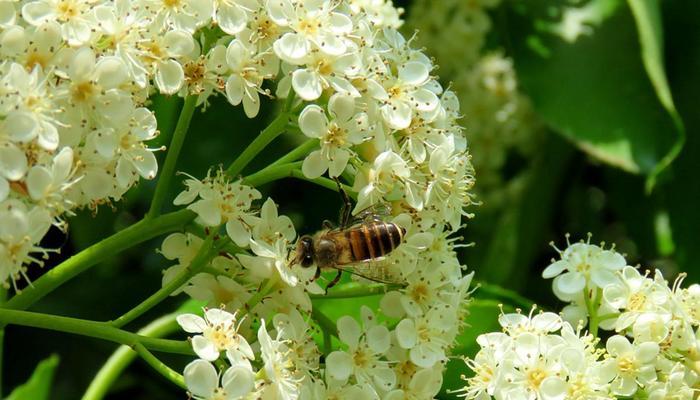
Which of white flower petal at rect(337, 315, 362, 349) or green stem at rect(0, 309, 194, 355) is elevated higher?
green stem at rect(0, 309, 194, 355)

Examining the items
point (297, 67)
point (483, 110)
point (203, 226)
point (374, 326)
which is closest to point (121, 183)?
point (203, 226)

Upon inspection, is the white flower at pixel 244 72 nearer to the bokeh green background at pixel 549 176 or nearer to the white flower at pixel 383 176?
the white flower at pixel 383 176

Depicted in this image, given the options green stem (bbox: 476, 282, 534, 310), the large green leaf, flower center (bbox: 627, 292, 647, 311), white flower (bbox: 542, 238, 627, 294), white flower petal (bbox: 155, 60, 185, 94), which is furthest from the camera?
the large green leaf

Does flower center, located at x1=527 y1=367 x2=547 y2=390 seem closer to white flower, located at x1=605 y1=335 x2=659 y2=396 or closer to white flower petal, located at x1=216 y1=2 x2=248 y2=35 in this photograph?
white flower, located at x1=605 y1=335 x2=659 y2=396

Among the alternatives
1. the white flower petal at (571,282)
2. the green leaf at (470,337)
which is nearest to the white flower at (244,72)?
the green leaf at (470,337)

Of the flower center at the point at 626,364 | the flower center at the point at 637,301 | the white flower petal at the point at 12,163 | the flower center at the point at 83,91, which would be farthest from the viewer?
the flower center at the point at 637,301

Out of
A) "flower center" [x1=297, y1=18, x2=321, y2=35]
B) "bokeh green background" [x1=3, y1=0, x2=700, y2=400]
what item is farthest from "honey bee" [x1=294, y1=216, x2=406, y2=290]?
"bokeh green background" [x1=3, y1=0, x2=700, y2=400]

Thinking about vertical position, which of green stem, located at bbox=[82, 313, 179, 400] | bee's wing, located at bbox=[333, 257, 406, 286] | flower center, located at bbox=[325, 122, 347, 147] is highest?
flower center, located at bbox=[325, 122, 347, 147]
